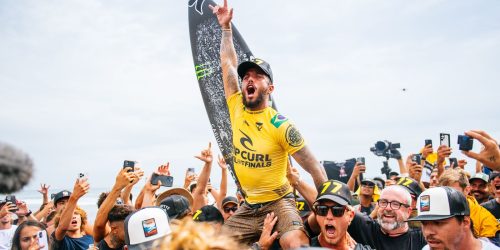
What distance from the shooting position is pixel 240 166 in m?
4.30

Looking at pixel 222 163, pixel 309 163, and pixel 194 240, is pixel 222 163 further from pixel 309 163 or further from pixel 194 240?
pixel 194 240

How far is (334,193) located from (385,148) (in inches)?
277

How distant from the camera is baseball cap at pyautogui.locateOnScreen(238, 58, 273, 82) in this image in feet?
14.0

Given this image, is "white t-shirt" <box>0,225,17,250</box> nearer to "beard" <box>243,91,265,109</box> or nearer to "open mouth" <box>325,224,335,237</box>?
"beard" <box>243,91,265,109</box>

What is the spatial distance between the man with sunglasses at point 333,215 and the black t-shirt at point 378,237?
0.37 metres

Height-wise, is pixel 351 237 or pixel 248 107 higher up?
pixel 248 107

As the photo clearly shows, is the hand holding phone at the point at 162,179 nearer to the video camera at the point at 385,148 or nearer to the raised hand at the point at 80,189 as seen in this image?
the raised hand at the point at 80,189

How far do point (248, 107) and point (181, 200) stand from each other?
5.23ft

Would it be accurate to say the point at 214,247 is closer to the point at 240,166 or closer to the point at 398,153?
the point at 240,166

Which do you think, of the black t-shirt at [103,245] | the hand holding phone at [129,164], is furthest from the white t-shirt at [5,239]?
the hand holding phone at [129,164]

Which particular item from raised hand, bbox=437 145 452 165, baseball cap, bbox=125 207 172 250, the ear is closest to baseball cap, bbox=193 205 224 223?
baseball cap, bbox=125 207 172 250

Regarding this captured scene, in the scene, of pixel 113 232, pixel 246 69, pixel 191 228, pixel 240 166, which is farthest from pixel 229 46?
pixel 191 228

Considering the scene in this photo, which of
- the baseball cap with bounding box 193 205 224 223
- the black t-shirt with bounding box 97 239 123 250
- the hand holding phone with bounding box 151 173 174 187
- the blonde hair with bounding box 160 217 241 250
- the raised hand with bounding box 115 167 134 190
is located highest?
the blonde hair with bounding box 160 217 241 250

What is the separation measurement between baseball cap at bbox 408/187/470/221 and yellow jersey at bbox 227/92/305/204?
47.1 inches
